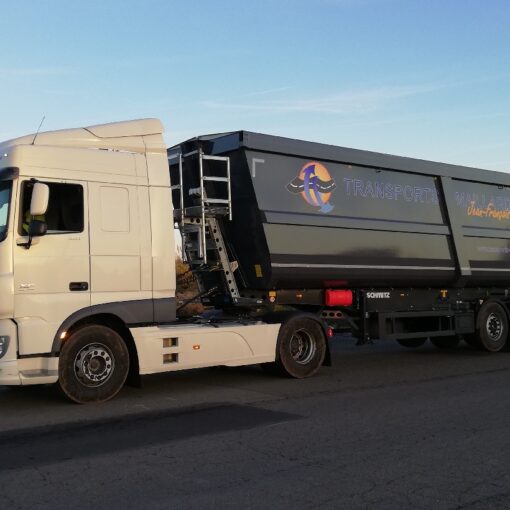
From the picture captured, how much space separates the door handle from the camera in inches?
307

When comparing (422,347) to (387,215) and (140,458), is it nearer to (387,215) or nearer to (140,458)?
(387,215)

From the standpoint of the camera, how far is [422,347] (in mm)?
14945

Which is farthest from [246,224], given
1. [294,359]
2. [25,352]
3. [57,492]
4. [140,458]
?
[57,492]

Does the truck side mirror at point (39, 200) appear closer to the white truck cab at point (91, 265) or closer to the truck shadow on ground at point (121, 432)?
the white truck cab at point (91, 265)

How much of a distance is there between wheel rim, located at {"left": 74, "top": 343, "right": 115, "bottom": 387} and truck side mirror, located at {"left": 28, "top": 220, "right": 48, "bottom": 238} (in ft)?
4.93

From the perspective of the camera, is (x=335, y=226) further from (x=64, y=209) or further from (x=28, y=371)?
(x=28, y=371)

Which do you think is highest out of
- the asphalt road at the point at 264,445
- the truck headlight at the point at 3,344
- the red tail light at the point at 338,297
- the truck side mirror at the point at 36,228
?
the truck side mirror at the point at 36,228

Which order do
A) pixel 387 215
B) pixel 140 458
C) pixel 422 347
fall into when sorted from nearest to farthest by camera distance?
pixel 140 458, pixel 387 215, pixel 422 347

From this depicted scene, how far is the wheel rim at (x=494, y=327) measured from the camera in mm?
13398

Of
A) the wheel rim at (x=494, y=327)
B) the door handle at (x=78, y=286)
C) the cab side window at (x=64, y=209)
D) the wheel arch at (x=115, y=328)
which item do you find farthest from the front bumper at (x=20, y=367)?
the wheel rim at (x=494, y=327)

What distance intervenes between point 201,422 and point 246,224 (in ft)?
11.6

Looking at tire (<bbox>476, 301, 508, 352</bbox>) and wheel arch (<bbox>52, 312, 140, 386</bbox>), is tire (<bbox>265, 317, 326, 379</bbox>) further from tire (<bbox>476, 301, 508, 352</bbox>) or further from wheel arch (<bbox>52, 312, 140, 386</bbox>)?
tire (<bbox>476, 301, 508, 352</bbox>)

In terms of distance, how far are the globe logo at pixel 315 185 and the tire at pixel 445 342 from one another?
5.69 metres

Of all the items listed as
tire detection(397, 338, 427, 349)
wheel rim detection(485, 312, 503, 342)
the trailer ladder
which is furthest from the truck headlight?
wheel rim detection(485, 312, 503, 342)
